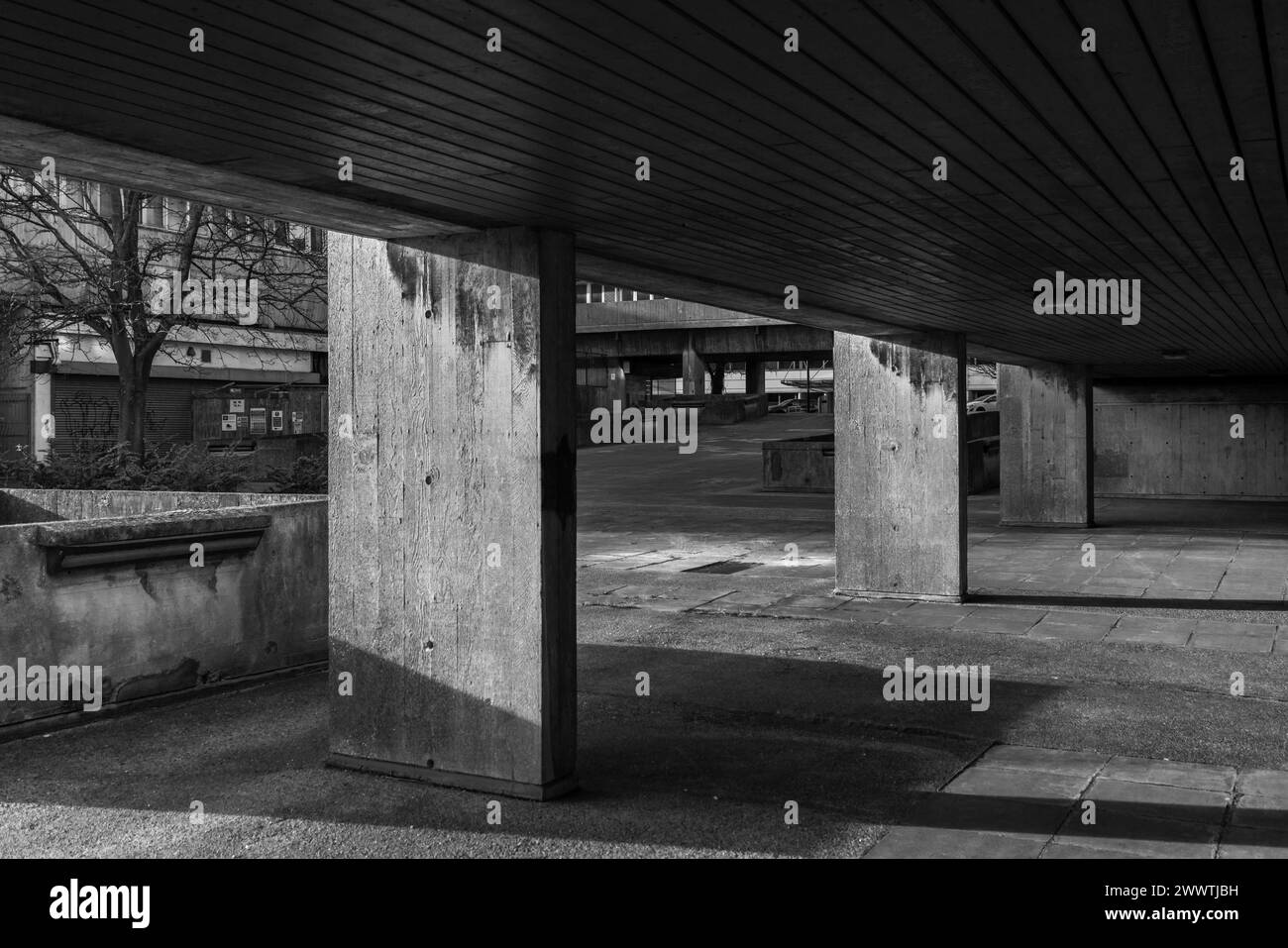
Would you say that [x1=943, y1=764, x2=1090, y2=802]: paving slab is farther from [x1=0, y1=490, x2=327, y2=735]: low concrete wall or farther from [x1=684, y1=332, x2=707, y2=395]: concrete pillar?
[x1=684, y1=332, x2=707, y2=395]: concrete pillar

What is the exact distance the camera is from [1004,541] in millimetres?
20781

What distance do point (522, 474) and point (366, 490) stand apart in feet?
Result: 3.65

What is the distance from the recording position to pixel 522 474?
23.8 ft

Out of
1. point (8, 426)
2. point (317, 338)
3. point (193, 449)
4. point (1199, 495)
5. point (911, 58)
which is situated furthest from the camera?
point (317, 338)

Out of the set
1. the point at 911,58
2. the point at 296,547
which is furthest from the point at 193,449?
the point at 911,58

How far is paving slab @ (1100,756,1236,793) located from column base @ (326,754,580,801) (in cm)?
323

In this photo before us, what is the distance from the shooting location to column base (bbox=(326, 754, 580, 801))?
709 centimetres

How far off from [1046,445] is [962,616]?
11.2 meters

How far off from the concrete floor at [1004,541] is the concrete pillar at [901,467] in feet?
3.59

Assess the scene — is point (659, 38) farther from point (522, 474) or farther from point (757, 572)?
point (757, 572)

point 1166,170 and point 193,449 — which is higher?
point 1166,170

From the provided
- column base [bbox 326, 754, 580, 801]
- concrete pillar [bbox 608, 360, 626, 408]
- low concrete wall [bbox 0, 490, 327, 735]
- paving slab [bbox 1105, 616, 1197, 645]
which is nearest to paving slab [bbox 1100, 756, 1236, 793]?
column base [bbox 326, 754, 580, 801]

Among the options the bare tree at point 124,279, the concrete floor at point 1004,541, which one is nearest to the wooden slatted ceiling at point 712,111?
the concrete floor at point 1004,541

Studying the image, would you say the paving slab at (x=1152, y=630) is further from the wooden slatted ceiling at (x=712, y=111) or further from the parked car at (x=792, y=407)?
the parked car at (x=792, y=407)
